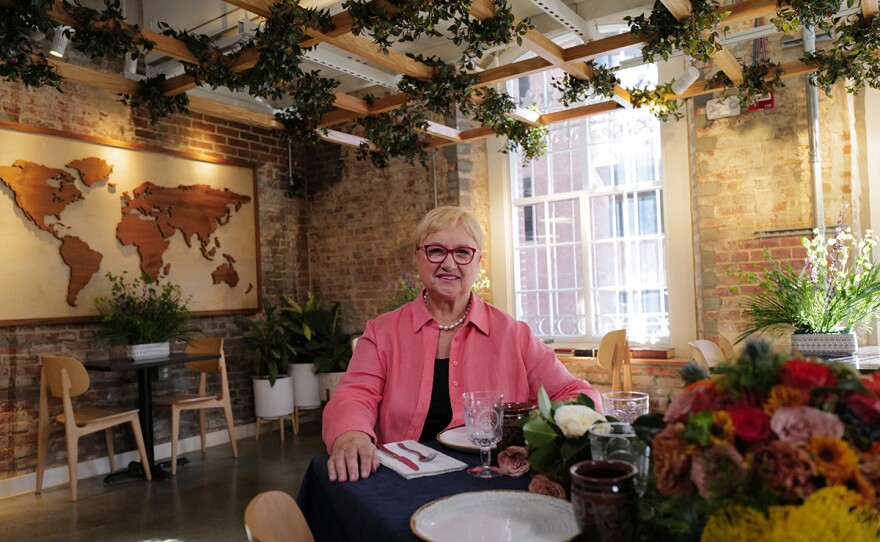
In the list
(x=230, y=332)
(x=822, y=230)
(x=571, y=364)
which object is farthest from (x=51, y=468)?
(x=822, y=230)

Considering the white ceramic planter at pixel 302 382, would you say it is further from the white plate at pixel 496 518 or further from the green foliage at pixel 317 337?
the white plate at pixel 496 518

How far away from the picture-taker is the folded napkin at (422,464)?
1.49m

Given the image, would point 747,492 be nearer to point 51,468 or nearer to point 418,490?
point 418,490

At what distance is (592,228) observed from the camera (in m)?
6.08

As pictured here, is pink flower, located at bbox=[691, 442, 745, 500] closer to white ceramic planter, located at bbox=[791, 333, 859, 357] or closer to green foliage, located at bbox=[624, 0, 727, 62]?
white ceramic planter, located at bbox=[791, 333, 859, 357]

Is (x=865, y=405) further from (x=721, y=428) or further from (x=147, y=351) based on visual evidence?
(x=147, y=351)

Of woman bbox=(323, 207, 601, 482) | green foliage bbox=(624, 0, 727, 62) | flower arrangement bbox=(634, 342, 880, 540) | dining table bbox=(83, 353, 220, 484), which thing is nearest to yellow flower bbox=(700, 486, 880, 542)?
flower arrangement bbox=(634, 342, 880, 540)

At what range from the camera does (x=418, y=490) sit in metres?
1.40

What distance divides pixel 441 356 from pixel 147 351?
381 centimetres

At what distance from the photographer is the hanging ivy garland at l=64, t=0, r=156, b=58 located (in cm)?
345

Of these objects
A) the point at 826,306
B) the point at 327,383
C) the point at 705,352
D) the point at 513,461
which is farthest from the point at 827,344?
the point at 327,383

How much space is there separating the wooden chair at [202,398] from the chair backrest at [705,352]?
12.1 ft

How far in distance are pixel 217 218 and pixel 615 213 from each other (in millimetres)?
3675

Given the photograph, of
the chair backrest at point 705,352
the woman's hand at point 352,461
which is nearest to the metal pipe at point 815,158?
the chair backrest at point 705,352
